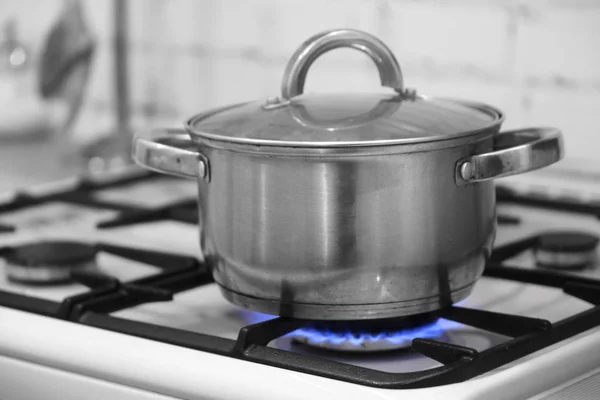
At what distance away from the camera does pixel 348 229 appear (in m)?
0.64

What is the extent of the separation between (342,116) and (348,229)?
0.29 ft

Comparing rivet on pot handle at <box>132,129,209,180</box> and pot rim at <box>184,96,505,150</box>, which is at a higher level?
pot rim at <box>184,96,505,150</box>

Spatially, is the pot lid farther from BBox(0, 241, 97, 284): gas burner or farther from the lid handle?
BBox(0, 241, 97, 284): gas burner

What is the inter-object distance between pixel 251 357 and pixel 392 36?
0.68m

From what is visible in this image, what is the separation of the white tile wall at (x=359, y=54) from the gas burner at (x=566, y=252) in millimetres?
257

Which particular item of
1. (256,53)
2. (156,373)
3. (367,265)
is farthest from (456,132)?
(256,53)

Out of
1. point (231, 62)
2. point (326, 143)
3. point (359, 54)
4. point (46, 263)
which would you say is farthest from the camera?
point (231, 62)

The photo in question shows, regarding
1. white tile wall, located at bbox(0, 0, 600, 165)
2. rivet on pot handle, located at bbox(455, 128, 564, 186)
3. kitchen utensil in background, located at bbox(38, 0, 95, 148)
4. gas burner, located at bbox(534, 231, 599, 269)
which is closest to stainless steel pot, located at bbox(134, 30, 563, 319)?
rivet on pot handle, located at bbox(455, 128, 564, 186)

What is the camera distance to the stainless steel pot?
25.1 inches

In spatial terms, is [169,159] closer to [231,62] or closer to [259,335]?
[259,335]

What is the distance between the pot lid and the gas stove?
0.44 feet

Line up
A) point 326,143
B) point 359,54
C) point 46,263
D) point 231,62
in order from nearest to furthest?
point 326,143
point 46,263
point 359,54
point 231,62

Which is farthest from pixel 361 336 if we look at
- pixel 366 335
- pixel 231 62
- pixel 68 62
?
pixel 68 62

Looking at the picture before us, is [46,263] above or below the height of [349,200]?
below
